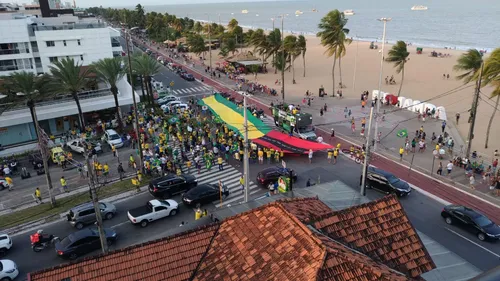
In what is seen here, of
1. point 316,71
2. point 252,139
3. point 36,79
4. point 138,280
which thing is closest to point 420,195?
point 252,139

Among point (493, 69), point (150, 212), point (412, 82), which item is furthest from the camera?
point (412, 82)

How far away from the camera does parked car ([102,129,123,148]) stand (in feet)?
113

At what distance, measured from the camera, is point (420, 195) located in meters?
25.3

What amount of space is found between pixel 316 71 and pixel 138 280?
6772 cm

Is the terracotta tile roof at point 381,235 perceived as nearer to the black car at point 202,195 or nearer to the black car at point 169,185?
the black car at point 202,195

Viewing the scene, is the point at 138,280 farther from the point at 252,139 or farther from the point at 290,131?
the point at 290,131

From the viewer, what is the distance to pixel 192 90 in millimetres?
58344

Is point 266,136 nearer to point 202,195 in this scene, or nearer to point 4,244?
A: point 202,195

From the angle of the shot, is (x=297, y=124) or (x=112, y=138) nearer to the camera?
(x=112, y=138)

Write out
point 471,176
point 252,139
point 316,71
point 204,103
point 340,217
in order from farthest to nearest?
point 316,71
point 204,103
point 252,139
point 471,176
point 340,217

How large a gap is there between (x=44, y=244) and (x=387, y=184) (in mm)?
21381

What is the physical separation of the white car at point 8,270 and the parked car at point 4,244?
1.86m

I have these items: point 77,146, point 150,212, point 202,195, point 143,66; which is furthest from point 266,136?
point 143,66

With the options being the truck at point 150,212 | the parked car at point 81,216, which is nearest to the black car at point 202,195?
the truck at point 150,212
